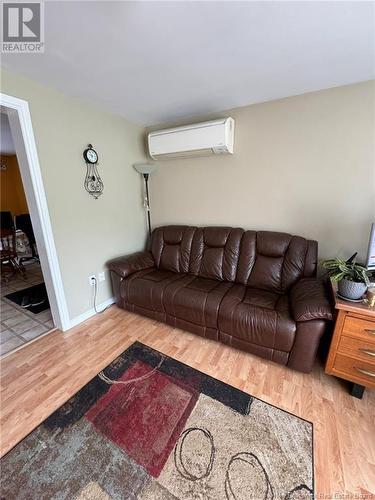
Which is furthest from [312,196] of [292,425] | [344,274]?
[292,425]

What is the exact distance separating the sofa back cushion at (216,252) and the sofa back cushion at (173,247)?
3.2 inches

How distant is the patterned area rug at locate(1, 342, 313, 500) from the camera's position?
1.01m

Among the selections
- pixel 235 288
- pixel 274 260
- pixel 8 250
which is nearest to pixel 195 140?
pixel 274 260

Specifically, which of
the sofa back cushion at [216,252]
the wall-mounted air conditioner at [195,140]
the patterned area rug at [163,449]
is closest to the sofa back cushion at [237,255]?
the sofa back cushion at [216,252]

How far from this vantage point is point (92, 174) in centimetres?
231

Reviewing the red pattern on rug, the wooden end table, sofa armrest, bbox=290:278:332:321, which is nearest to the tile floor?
the red pattern on rug

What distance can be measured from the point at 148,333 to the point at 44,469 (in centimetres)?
114

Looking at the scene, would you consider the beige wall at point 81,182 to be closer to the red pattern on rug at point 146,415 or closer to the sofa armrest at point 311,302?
the red pattern on rug at point 146,415

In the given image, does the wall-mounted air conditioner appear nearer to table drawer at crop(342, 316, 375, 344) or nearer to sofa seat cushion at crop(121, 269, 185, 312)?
sofa seat cushion at crop(121, 269, 185, 312)

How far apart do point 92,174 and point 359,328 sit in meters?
2.72

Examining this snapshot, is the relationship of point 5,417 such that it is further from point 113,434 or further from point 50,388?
point 113,434

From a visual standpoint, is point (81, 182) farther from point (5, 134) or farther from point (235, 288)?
point (5, 134)

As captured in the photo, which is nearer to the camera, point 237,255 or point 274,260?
point 274,260

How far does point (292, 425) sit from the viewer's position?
1.27 metres
